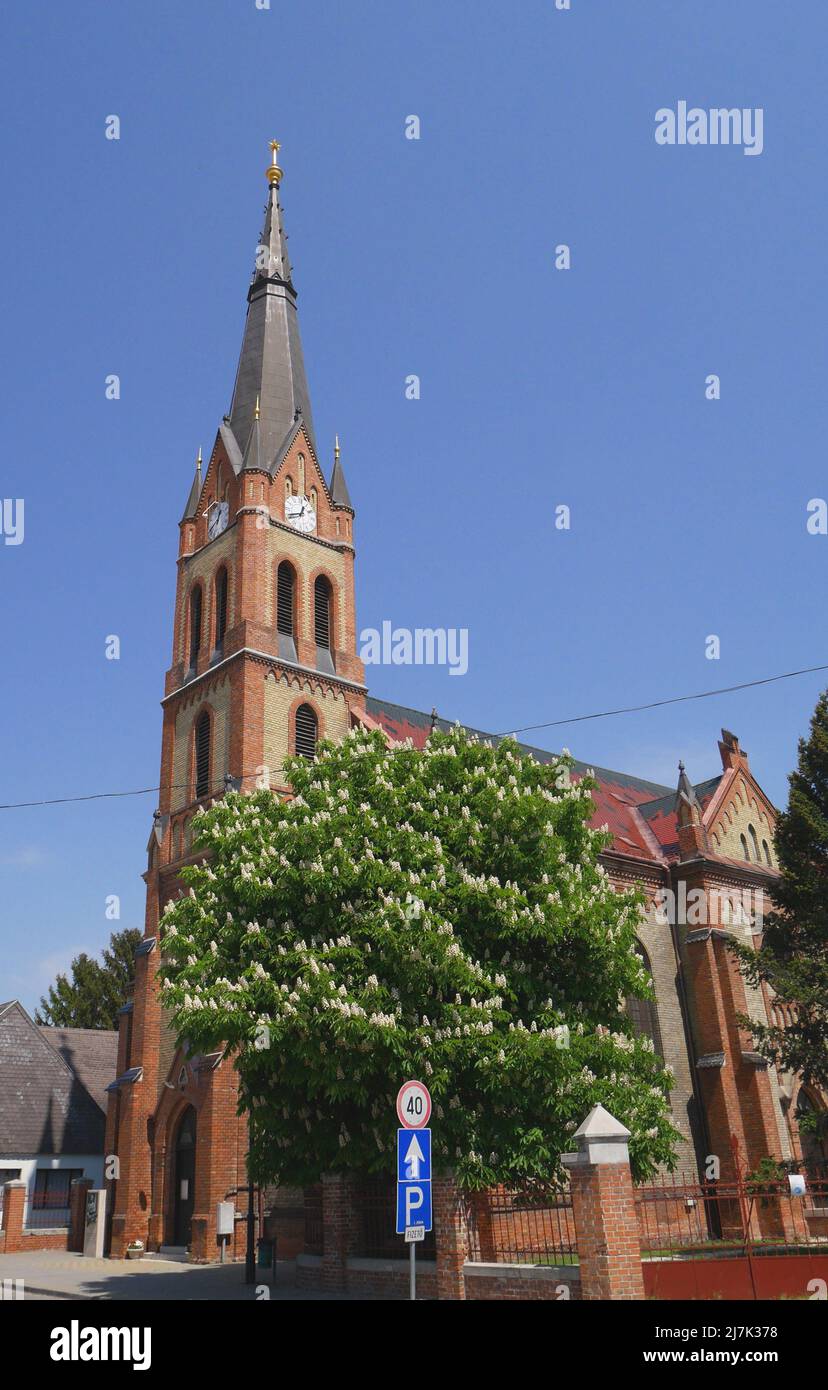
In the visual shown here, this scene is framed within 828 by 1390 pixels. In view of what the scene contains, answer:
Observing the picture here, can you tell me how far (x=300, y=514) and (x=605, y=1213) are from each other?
2598cm

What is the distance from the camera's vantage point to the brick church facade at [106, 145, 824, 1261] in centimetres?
2752

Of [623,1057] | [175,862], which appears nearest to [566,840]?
[623,1057]

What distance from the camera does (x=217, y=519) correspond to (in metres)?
35.5

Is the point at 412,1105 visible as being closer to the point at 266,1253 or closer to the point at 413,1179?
the point at 413,1179

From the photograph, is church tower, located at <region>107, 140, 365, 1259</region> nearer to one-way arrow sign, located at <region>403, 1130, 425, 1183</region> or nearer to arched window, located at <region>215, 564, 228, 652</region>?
arched window, located at <region>215, 564, 228, 652</region>

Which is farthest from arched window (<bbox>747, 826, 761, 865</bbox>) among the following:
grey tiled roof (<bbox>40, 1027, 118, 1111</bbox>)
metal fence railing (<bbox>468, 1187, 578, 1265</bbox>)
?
grey tiled roof (<bbox>40, 1027, 118, 1111</bbox>)

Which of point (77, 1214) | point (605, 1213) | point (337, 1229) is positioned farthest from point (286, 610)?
point (605, 1213)

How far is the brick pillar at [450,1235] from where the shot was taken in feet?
50.3

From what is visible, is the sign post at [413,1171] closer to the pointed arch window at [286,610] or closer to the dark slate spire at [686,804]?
the pointed arch window at [286,610]

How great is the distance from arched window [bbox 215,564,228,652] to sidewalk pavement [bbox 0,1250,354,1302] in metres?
17.0

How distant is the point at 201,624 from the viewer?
3456 cm

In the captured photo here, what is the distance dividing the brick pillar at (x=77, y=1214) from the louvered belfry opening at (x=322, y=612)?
17584 millimetres
